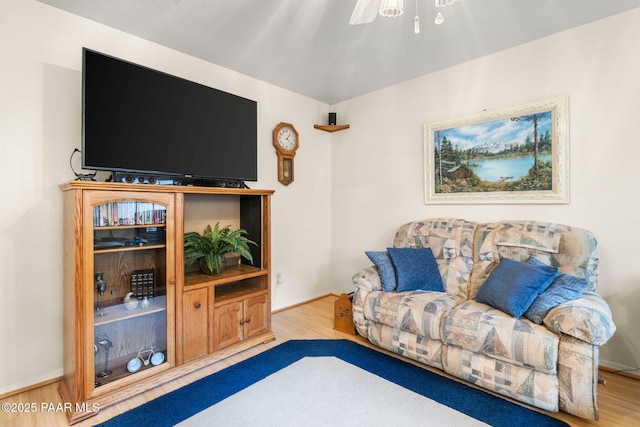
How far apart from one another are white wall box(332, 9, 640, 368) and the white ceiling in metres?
0.16

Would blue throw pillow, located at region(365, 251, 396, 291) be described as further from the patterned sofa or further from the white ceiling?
the white ceiling

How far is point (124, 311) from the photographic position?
2.05 m

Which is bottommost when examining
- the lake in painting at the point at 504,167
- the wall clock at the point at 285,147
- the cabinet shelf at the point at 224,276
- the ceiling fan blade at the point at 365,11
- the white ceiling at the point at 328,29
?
the cabinet shelf at the point at 224,276

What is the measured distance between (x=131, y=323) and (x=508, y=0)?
3345 mm

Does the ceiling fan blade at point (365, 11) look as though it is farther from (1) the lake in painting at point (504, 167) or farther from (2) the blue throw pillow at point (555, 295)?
(2) the blue throw pillow at point (555, 295)

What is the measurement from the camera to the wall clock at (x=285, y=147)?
346cm

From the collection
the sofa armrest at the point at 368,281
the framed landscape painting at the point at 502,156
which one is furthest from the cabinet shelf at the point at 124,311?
the framed landscape painting at the point at 502,156

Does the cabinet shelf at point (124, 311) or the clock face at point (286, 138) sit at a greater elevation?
the clock face at point (286, 138)

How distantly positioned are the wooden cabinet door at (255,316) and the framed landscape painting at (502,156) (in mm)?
1971

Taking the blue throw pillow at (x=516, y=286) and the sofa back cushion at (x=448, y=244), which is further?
the sofa back cushion at (x=448, y=244)

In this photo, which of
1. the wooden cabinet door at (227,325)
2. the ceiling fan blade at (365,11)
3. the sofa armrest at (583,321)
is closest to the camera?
the sofa armrest at (583,321)

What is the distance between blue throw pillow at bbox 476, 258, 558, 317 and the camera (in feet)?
6.52

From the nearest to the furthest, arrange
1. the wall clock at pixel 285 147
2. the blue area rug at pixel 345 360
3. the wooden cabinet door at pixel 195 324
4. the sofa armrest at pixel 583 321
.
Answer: the sofa armrest at pixel 583 321, the blue area rug at pixel 345 360, the wooden cabinet door at pixel 195 324, the wall clock at pixel 285 147

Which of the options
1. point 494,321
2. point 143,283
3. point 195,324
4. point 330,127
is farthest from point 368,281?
point 330,127
